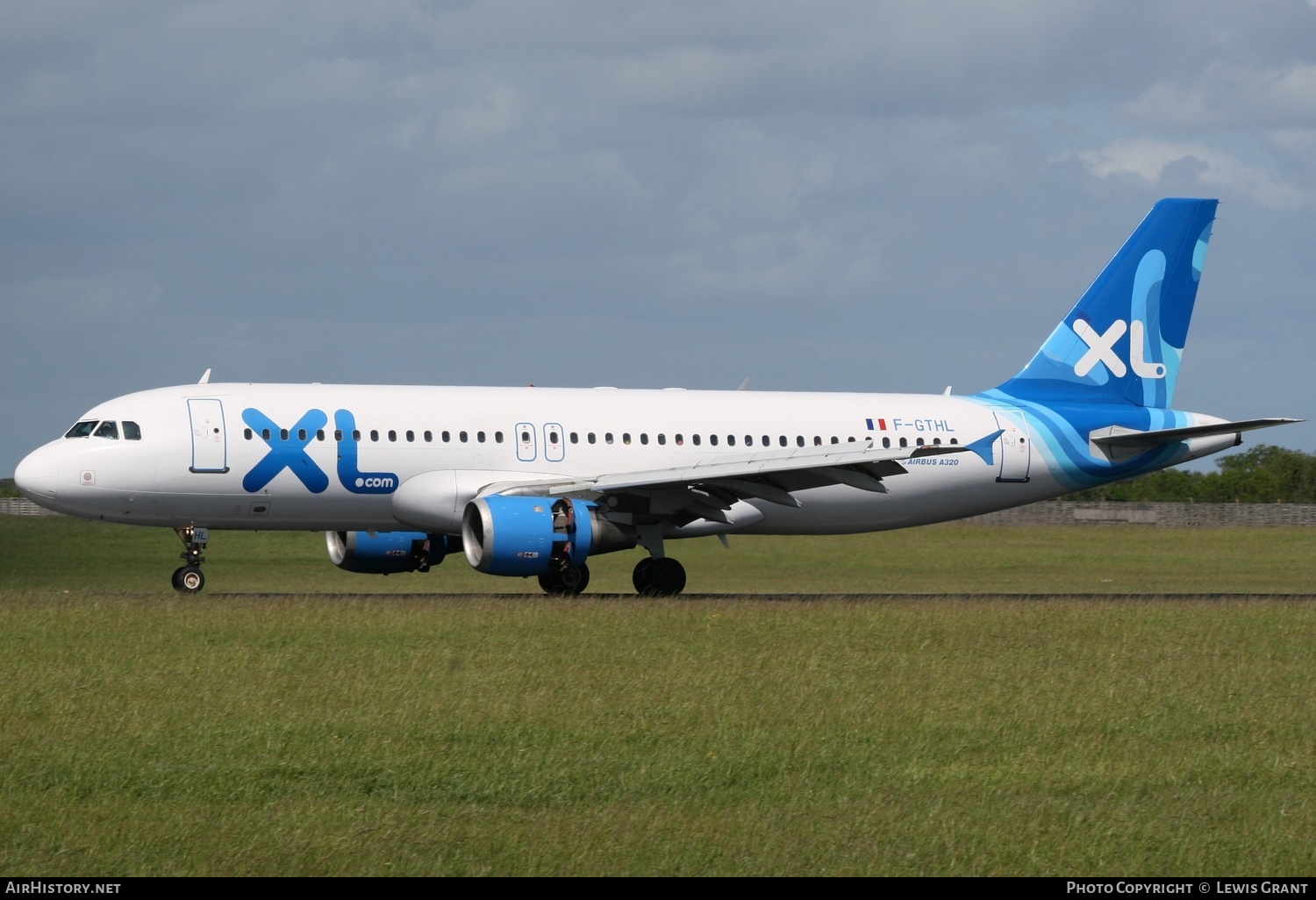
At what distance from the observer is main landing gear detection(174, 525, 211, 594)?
2672cm

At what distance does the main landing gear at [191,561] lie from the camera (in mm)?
26719

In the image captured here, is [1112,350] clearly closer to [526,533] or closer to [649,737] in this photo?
[526,533]

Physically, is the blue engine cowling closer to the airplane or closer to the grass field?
the airplane

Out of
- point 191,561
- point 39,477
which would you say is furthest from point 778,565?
point 39,477

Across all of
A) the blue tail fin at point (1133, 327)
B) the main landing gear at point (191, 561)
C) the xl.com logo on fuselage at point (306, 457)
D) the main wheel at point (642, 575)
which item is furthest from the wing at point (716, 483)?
the blue tail fin at point (1133, 327)

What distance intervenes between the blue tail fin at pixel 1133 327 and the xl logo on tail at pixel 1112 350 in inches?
0.7

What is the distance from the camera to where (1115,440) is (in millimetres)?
31719

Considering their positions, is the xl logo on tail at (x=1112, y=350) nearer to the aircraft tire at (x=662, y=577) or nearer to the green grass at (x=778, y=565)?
the green grass at (x=778, y=565)

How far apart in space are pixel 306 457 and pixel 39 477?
4.25 m

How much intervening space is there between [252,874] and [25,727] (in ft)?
16.5

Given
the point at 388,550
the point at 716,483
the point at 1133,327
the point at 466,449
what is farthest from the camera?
the point at 1133,327

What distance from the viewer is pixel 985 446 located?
30.9 m
